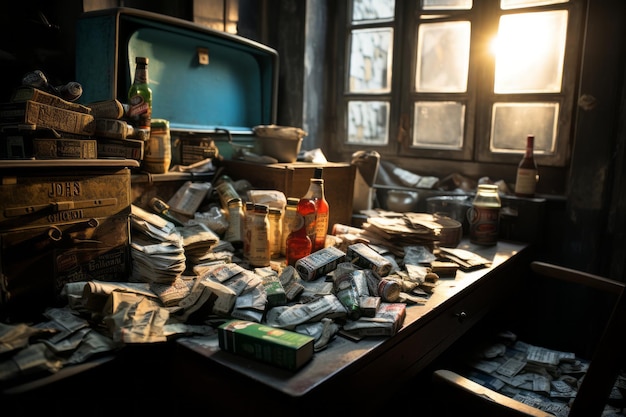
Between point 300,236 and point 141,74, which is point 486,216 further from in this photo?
point 141,74

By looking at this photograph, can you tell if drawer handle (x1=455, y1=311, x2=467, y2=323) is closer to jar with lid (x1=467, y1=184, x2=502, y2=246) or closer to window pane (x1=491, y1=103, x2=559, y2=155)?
jar with lid (x1=467, y1=184, x2=502, y2=246)

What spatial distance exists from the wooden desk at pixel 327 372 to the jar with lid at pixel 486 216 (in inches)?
28.4

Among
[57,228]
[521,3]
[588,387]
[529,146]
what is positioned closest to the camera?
[588,387]

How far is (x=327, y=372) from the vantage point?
3.46 feet

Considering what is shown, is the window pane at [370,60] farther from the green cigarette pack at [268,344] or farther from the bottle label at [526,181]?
the green cigarette pack at [268,344]

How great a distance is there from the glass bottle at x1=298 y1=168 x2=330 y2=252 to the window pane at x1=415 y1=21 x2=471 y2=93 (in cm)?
148

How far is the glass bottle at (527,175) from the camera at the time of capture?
2.46 metres

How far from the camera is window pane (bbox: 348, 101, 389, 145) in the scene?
3.10 metres

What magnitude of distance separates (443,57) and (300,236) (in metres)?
1.75

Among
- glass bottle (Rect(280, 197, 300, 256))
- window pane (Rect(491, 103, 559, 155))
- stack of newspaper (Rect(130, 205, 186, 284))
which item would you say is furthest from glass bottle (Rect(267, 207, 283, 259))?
window pane (Rect(491, 103, 559, 155))

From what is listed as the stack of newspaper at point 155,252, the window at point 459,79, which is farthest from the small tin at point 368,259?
the window at point 459,79

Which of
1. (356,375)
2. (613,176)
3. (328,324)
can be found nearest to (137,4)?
(328,324)

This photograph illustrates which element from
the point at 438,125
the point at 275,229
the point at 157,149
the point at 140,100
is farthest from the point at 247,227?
the point at 438,125

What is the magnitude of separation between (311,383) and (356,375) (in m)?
0.19
